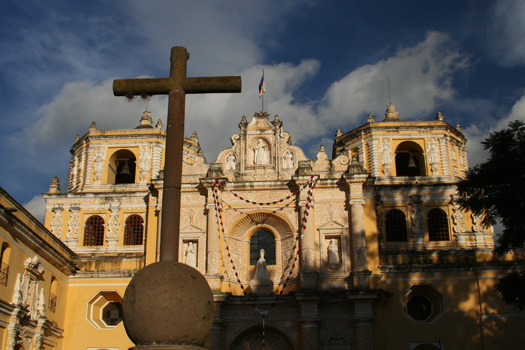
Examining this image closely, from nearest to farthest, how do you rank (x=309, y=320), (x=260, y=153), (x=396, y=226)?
1. (x=309, y=320)
2. (x=260, y=153)
3. (x=396, y=226)

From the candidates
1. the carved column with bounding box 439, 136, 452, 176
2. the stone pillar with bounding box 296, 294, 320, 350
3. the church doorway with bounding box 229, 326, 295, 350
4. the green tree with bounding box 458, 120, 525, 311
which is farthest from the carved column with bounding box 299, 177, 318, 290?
the carved column with bounding box 439, 136, 452, 176

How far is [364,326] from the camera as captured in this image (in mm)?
23234

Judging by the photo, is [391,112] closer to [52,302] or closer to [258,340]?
[258,340]

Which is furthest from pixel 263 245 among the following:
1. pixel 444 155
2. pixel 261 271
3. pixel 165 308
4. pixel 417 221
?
pixel 165 308

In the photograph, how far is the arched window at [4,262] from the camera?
63.5 feet

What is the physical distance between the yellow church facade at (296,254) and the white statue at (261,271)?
5cm

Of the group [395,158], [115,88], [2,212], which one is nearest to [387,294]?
[395,158]

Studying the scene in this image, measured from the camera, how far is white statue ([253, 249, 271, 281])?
2531cm

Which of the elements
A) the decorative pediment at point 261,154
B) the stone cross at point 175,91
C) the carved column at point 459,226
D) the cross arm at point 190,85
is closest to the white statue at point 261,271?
the decorative pediment at point 261,154

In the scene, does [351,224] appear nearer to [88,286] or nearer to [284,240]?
[284,240]

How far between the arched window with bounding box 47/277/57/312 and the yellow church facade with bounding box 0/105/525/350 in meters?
0.39

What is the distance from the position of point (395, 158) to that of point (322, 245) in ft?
32.4

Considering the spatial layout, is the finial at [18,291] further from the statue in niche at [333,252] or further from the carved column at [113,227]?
the statue in niche at [333,252]

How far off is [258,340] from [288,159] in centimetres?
806
